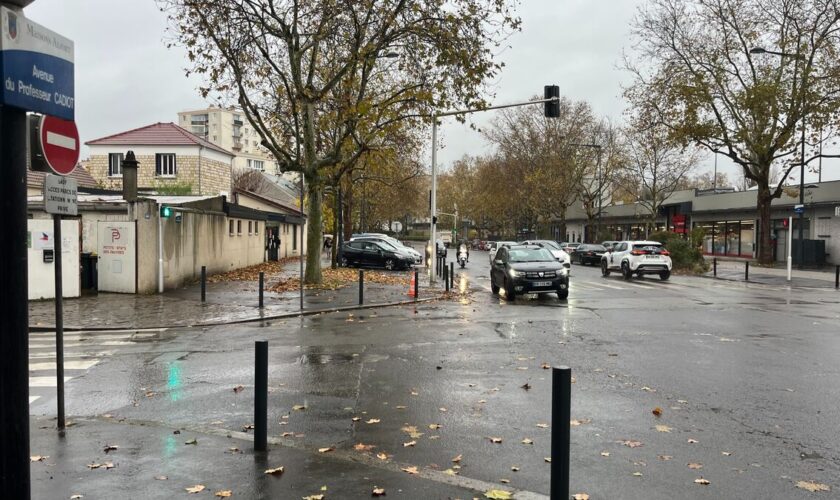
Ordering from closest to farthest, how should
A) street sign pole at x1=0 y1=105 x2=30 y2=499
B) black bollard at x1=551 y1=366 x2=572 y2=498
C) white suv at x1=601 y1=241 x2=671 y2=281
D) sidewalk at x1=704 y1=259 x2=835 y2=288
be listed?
street sign pole at x1=0 y1=105 x2=30 y2=499 < black bollard at x1=551 y1=366 x2=572 y2=498 < sidewalk at x1=704 y1=259 x2=835 y2=288 < white suv at x1=601 y1=241 x2=671 y2=281

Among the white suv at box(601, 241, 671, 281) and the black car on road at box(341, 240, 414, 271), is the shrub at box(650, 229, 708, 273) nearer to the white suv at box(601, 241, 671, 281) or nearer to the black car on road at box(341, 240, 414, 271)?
the white suv at box(601, 241, 671, 281)

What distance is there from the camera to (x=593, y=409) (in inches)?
241

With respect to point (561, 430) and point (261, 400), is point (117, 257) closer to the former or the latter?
point (261, 400)

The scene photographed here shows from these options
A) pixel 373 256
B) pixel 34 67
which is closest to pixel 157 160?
pixel 373 256

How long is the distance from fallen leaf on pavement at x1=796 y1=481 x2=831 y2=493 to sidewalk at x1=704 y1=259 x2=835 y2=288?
22722 mm

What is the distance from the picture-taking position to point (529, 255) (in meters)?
18.6

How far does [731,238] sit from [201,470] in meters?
46.7

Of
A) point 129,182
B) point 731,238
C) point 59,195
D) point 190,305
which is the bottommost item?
point 190,305

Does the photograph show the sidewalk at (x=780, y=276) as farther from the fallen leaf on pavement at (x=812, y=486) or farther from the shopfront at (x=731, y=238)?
the fallen leaf on pavement at (x=812, y=486)

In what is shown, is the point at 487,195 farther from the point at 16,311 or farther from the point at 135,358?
the point at 16,311

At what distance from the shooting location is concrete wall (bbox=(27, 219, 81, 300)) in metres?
15.1

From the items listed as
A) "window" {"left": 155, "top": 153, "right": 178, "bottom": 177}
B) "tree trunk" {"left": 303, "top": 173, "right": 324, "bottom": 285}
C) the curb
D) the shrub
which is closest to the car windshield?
the curb

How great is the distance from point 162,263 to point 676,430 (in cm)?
Answer: 1631

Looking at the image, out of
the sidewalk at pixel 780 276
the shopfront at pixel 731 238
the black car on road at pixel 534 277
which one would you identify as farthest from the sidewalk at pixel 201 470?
the shopfront at pixel 731 238
